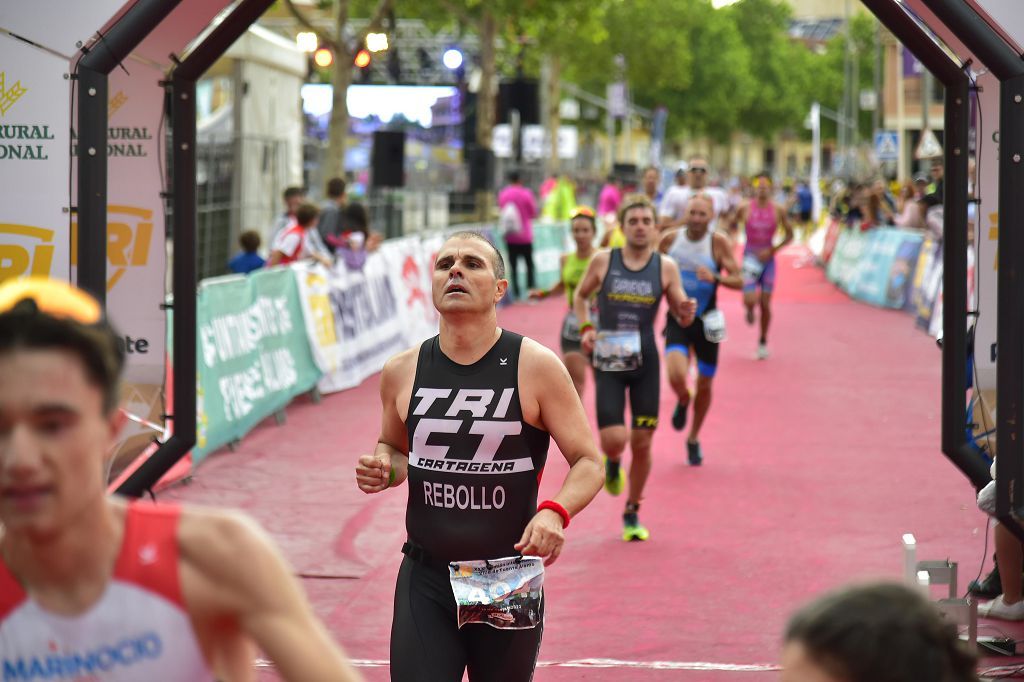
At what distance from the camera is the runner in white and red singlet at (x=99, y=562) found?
2018 mm

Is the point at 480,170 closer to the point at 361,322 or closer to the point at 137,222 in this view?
the point at 361,322

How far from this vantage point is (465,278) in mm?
4723

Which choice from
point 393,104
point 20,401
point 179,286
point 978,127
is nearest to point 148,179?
point 179,286

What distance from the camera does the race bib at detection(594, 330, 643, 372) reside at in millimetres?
9109

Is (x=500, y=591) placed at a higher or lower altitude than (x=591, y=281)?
lower

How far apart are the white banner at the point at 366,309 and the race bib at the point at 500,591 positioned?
394 inches

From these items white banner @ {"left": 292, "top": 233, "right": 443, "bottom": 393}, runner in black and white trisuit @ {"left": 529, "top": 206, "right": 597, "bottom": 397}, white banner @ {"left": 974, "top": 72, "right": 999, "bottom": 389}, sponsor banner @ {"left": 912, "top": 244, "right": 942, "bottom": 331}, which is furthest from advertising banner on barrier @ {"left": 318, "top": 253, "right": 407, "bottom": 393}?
white banner @ {"left": 974, "top": 72, "right": 999, "bottom": 389}

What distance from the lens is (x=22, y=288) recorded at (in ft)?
7.07

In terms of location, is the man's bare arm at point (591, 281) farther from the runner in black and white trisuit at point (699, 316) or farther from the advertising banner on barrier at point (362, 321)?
the advertising banner on barrier at point (362, 321)

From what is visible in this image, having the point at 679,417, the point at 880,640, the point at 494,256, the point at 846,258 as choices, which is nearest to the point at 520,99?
the point at 846,258

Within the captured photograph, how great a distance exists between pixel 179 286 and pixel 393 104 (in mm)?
41276

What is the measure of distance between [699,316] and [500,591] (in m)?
7.27

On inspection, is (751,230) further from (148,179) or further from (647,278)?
(148,179)

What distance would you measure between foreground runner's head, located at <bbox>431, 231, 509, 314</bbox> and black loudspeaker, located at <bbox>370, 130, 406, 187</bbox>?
19815mm
